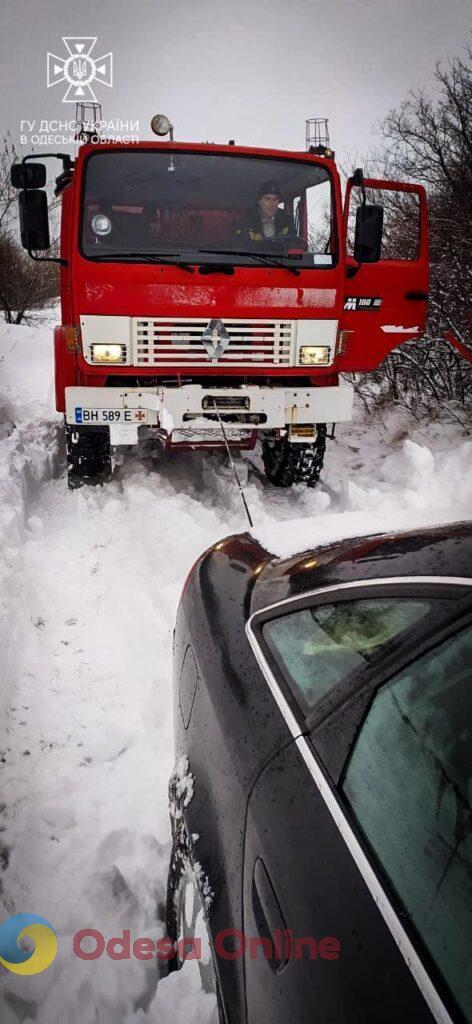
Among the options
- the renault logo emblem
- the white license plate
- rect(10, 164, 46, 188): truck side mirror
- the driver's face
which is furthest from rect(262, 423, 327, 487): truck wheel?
rect(10, 164, 46, 188): truck side mirror

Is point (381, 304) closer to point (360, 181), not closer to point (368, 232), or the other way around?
point (368, 232)

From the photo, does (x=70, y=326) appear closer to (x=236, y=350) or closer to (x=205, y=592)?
(x=236, y=350)

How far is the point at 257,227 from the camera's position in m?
5.32

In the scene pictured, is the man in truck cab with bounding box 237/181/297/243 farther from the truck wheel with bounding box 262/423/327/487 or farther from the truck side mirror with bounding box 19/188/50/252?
the truck wheel with bounding box 262/423/327/487

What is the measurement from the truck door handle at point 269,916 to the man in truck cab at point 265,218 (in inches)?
202

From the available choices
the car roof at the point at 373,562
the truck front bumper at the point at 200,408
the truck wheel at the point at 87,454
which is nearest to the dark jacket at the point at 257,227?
the truck front bumper at the point at 200,408

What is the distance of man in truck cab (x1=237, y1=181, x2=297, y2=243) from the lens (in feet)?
17.3

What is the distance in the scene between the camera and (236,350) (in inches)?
207

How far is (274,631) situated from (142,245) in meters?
4.35

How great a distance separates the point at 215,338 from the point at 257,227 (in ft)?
3.70

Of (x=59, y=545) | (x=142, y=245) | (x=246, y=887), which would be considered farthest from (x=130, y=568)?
(x=246, y=887)

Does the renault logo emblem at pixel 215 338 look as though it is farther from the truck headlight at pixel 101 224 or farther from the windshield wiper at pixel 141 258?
the truck headlight at pixel 101 224

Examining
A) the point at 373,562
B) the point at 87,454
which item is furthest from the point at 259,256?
the point at 373,562

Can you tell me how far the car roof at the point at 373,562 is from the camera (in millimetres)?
1267
